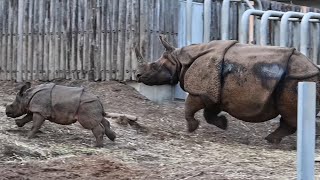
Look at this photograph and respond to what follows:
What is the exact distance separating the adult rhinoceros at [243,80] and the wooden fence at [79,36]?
2.47 metres

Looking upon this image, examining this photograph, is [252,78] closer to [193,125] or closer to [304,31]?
[193,125]

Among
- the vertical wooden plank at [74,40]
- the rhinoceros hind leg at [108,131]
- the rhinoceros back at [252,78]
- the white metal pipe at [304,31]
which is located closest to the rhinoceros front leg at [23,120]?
the rhinoceros hind leg at [108,131]

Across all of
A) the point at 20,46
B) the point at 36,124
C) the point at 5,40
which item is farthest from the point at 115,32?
the point at 36,124

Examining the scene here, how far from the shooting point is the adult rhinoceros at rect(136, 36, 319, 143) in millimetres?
9383

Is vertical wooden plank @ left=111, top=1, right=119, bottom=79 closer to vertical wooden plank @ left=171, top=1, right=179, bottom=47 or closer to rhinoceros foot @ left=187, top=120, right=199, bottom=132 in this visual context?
vertical wooden plank @ left=171, top=1, right=179, bottom=47

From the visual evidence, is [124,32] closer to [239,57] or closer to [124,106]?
[124,106]

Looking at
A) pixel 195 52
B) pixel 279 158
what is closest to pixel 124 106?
pixel 195 52

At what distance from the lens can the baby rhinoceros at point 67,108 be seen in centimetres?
911

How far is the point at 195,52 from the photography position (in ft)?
33.8

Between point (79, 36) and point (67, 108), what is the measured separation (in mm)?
4738

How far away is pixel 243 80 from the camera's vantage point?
9602mm

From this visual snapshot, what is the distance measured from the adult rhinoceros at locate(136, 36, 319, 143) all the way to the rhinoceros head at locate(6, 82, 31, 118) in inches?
92.7

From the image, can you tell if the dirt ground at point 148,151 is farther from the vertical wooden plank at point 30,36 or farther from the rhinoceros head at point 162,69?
the vertical wooden plank at point 30,36

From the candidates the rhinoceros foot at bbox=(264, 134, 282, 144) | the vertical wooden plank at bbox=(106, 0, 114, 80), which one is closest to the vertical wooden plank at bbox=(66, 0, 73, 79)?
the vertical wooden plank at bbox=(106, 0, 114, 80)
